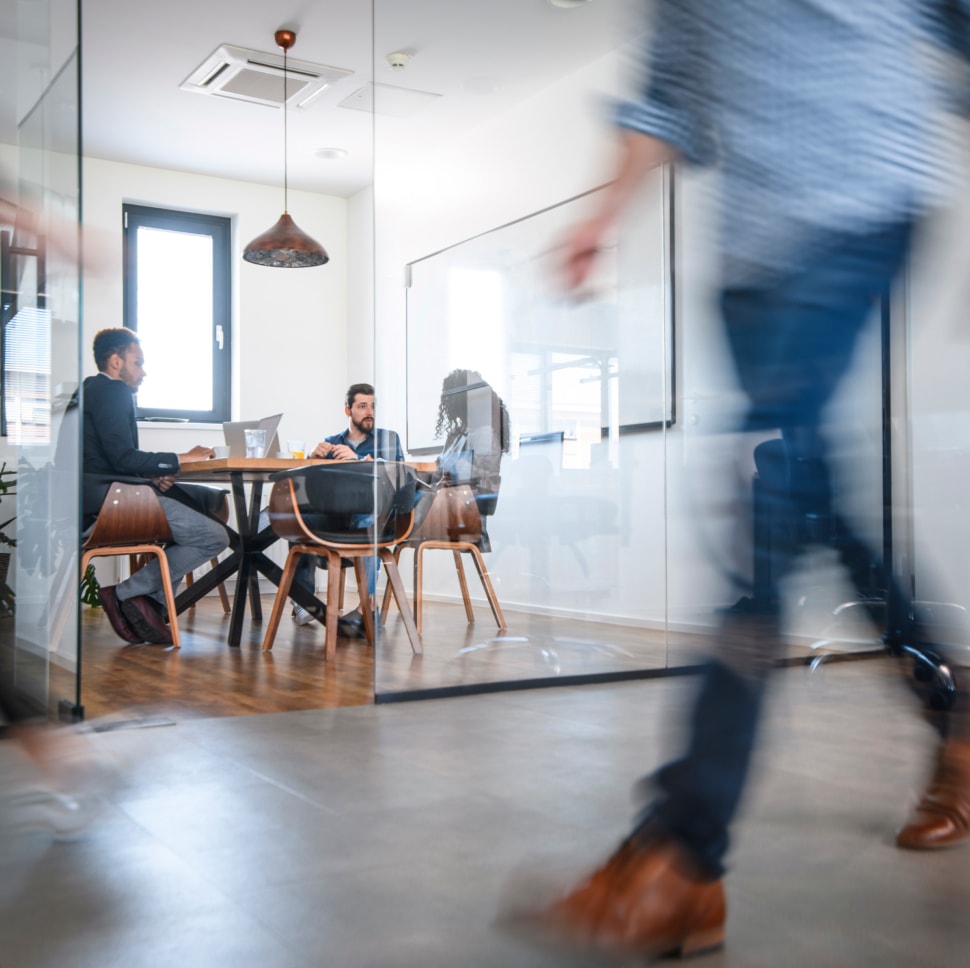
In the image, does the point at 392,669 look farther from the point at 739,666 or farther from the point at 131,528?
the point at 739,666

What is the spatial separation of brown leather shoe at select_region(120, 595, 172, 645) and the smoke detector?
236cm

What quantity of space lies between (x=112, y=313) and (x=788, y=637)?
6.60 m

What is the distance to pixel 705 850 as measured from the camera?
0.98 m

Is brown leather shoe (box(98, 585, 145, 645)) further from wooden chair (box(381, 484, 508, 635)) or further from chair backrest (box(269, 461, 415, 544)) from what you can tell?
wooden chair (box(381, 484, 508, 635))

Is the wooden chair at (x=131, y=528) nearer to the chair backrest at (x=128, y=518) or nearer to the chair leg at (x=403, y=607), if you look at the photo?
the chair backrest at (x=128, y=518)

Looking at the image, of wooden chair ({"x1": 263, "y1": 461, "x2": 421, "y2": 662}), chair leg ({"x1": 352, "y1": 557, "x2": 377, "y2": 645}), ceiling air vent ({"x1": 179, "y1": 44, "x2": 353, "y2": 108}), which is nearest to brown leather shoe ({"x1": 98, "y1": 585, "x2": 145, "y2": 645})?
wooden chair ({"x1": 263, "y1": 461, "x2": 421, "y2": 662})

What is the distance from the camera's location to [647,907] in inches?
39.4

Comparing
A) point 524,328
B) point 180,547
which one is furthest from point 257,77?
point 524,328

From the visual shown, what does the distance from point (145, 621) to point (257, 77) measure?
306 centimetres

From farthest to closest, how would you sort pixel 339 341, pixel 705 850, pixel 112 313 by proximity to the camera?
pixel 339 341
pixel 112 313
pixel 705 850

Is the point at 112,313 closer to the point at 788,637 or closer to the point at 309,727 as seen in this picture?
the point at 309,727

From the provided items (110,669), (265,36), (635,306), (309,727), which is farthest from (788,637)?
(265,36)

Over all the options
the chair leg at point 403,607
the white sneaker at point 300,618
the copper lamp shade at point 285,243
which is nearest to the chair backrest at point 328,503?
the chair leg at point 403,607

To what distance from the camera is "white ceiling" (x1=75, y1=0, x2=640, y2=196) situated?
302 centimetres
